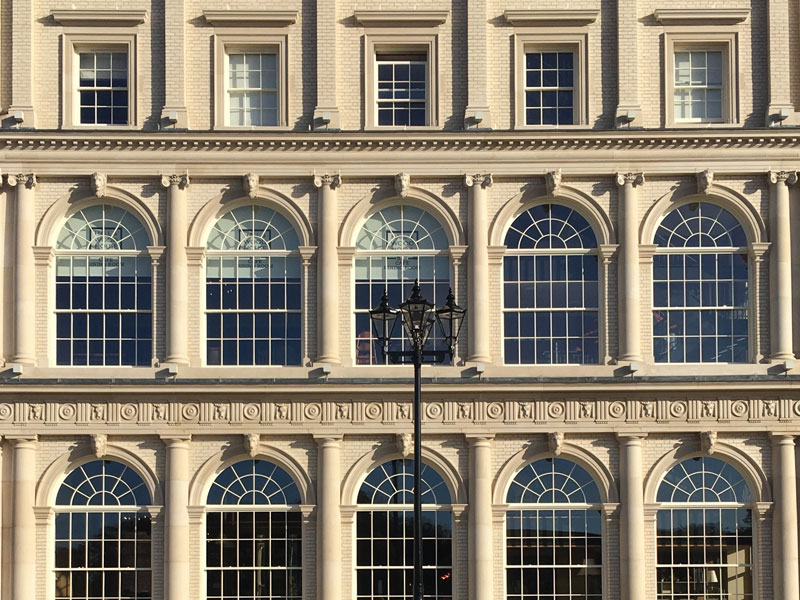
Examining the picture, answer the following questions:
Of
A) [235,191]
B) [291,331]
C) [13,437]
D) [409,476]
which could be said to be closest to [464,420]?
[409,476]

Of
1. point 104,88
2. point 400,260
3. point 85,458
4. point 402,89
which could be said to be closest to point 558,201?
point 400,260

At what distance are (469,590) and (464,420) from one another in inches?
142

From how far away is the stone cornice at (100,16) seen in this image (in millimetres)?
34344

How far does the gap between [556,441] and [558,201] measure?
5301mm

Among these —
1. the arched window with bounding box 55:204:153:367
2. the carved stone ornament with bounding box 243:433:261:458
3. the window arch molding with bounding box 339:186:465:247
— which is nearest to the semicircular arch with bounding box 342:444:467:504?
the carved stone ornament with bounding box 243:433:261:458

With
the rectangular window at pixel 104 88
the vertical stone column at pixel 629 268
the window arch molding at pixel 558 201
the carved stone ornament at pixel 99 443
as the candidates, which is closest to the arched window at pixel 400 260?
the window arch molding at pixel 558 201

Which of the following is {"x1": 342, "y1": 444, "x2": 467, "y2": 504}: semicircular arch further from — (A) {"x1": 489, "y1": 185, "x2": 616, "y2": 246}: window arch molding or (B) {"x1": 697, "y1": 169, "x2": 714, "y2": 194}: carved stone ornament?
(B) {"x1": 697, "y1": 169, "x2": 714, "y2": 194}: carved stone ornament

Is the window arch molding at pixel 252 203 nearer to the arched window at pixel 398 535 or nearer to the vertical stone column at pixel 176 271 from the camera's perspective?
the vertical stone column at pixel 176 271

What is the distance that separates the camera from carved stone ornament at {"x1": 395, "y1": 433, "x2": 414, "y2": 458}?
33188mm

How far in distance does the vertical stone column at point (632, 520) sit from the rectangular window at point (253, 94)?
10.5m

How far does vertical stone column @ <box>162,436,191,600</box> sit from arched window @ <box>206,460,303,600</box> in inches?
23.0

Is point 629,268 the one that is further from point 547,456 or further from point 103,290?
point 103,290

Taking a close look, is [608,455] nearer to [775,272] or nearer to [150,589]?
[775,272]

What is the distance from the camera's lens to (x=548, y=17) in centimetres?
3428
